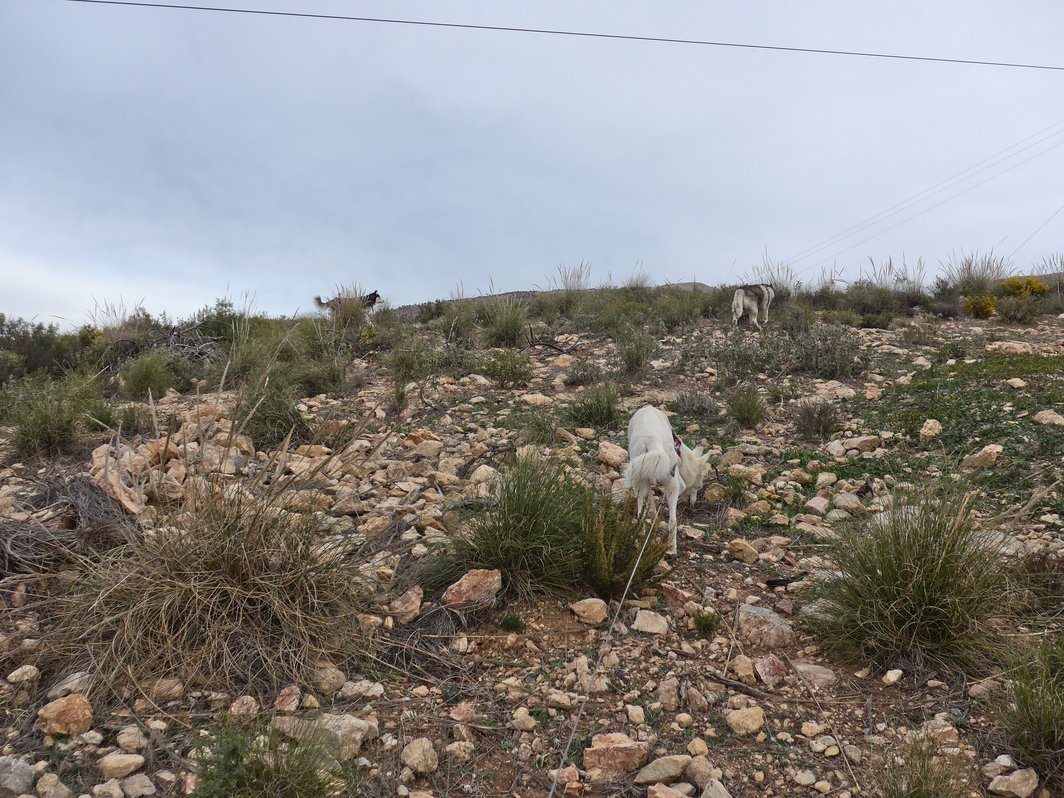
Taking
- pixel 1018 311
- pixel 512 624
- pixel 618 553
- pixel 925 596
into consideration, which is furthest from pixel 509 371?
pixel 1018 311

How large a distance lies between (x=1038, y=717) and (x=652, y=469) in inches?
81.6

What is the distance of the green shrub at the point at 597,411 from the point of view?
20.8 feet

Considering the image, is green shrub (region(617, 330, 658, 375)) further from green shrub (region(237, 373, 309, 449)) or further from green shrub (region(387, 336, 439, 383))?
green shrub (region(237, 373, 309, 449))

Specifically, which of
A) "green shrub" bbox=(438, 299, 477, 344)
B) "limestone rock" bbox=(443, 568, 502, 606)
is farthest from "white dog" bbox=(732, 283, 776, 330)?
"limestone rock" bbox=(443, 568, 502, 606)

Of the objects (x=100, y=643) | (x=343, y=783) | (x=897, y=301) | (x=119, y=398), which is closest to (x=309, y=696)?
(x=343, y=783)

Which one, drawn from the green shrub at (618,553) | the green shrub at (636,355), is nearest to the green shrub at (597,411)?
the green shrub at (636,355)

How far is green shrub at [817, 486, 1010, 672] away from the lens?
273 centimetres

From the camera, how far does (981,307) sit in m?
11.9

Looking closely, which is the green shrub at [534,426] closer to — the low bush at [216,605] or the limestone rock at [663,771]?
the low bush at [216,605]

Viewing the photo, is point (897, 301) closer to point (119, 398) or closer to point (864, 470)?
point (864, 470)

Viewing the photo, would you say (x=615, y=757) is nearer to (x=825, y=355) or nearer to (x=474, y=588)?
(x=474, y=588)

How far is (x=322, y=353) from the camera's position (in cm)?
869

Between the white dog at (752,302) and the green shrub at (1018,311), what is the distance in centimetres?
408

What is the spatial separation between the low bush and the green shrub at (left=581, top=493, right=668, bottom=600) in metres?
1.12
